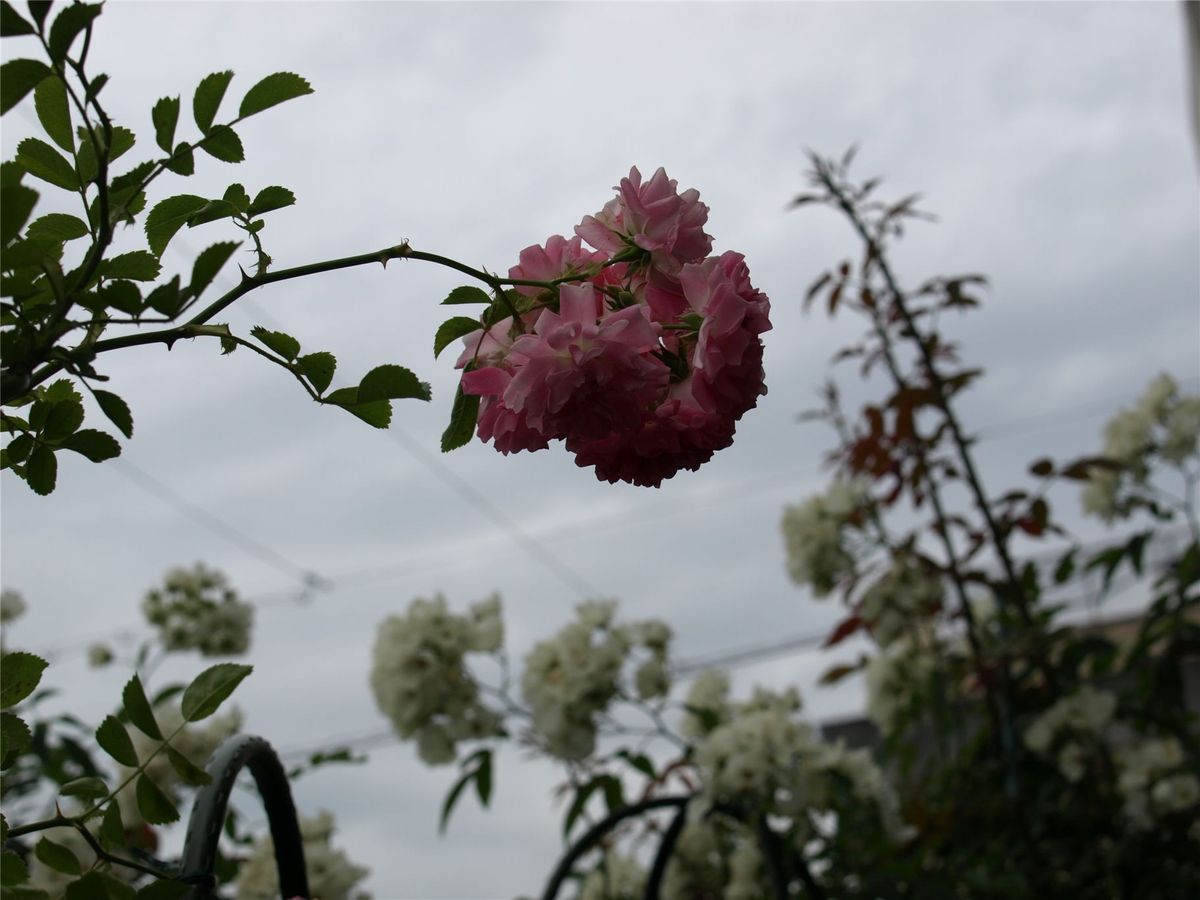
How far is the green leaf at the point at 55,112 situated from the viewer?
0.58 meters

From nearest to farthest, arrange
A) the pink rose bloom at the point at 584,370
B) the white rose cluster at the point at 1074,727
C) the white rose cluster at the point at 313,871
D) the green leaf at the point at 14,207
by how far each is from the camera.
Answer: the green leaf at the point at 14,207, the pink rose bloom at the point at 584,370, the white rose cluster at the point at 313,871, the white rose cluster at the point at 1074,727

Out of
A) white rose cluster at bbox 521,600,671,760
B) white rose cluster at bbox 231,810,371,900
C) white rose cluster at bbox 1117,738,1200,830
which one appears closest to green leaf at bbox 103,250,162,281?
white rose cluster at bbox 231,810,371,900

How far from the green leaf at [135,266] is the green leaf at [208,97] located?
0.07 meters

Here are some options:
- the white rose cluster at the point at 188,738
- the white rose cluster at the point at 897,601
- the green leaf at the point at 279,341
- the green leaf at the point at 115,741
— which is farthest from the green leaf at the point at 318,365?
the white rose cluster at the point at 897,601

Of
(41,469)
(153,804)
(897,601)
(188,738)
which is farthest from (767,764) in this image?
(41,469)

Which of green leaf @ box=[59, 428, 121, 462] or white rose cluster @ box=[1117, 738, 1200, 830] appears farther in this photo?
Answer: white rose cluster @ box=[1117, 738, 1200, 830]

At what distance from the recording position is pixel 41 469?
610 millimetres

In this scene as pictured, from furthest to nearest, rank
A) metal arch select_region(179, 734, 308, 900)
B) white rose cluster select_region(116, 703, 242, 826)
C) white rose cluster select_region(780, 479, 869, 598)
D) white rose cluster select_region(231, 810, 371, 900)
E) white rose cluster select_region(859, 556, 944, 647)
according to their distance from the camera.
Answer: white rose cluster select_region(780, 479, 869, 598) < white rose cluster select_region(859, 556, 944, 647) < white rose cluster select_region(116, 703, 242, 826) < white rose cluster select_region(231, 810, 371, 900) < metal arch select_region(179, 734, 308, 900)

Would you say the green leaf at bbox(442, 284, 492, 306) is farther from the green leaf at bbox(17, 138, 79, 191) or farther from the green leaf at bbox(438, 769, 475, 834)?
the green leaf at bbox(438, 769, 475, 834)

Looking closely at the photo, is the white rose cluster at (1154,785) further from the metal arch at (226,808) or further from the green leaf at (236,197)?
the green leaf at (236,197)

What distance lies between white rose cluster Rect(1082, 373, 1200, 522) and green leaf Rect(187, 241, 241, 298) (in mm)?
2429

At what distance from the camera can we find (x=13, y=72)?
1.64 ft

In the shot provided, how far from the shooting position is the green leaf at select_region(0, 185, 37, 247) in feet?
1.47

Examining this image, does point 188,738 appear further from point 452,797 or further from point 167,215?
point 167,215
